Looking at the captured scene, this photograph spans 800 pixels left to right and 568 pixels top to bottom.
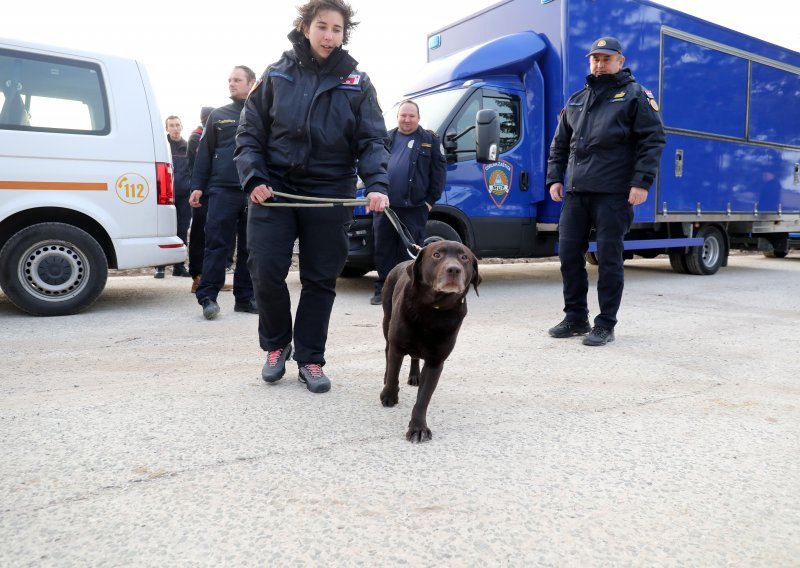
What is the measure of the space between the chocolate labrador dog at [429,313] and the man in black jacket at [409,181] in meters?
3.09

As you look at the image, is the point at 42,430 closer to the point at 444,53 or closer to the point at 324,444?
the point at 324,444

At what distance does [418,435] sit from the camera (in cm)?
234

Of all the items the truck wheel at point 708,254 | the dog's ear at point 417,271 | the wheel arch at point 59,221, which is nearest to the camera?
the dog's ear at point 417,271

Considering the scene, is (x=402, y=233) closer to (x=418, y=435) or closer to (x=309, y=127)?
(x=309, y=127)

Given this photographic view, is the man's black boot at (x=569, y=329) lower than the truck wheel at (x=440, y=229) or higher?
lower

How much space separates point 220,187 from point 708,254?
778 centimetres

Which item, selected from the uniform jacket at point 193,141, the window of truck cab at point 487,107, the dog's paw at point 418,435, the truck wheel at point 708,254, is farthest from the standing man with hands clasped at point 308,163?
the truck wheel at point 708,254

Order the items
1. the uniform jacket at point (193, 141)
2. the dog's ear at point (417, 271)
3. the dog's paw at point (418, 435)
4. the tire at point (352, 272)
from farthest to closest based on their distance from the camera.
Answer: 1. the tire at point (352, 272)
2. the uniform jacket at point (193, 141)
3. the dog's ear at point (417, 271)
4. the dog's paw at point (418, 435)

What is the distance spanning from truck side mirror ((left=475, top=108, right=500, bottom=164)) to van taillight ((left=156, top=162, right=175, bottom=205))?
2.97 metres

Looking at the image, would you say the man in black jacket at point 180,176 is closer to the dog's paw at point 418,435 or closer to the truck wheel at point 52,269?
the truck wheel at point 52,269

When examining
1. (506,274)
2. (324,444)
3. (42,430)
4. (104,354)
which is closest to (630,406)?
(324,444)

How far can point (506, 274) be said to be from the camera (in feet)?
29.1

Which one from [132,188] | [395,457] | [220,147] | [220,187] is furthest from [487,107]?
[395,457]

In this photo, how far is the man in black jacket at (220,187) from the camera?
4852mm
